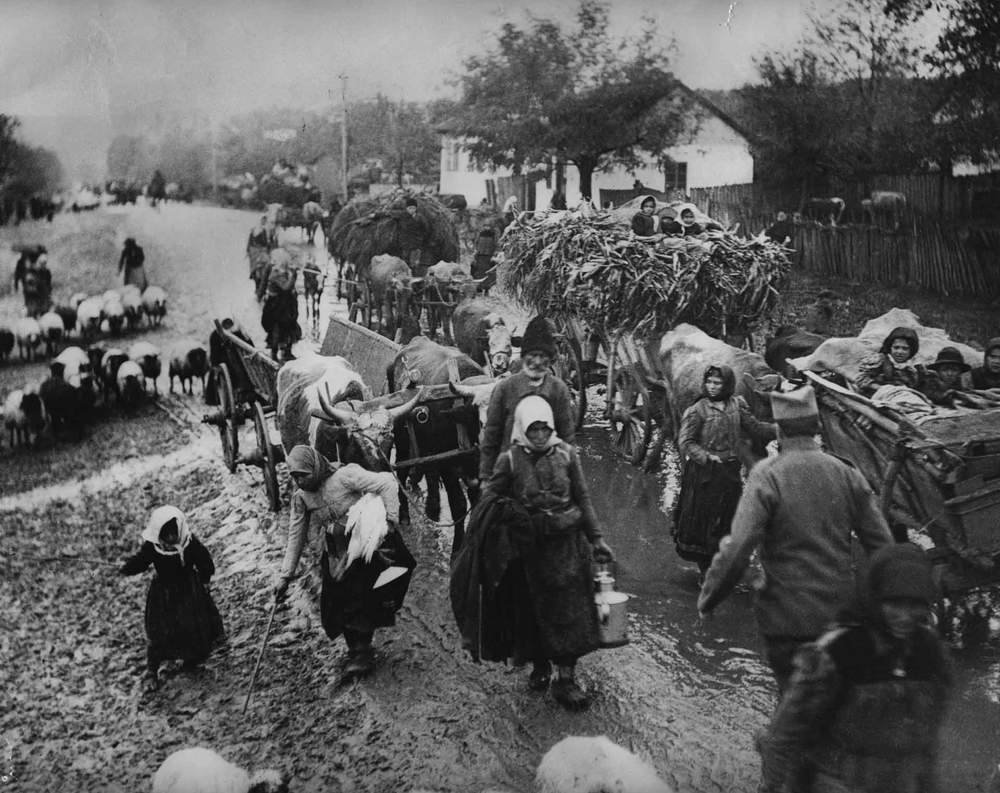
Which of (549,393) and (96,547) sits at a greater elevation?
(549,393)

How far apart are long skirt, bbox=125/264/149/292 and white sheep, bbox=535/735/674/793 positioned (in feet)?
30.0

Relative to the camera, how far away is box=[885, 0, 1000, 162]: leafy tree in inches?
450

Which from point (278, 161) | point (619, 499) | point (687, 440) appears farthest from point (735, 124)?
point (687, 440)

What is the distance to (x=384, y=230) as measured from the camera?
64.1 feet

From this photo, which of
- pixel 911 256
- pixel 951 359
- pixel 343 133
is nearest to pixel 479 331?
pixel 343 133

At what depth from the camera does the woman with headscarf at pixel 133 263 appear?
1127 centimetres

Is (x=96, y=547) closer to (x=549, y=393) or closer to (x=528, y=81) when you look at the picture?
(x=549, y=393)

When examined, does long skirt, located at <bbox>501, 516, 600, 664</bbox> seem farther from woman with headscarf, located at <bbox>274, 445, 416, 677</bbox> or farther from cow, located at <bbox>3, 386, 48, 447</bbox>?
cow, located at <bbox>3, 386, 48, 447</bbox>

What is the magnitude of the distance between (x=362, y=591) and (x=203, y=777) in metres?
1.66

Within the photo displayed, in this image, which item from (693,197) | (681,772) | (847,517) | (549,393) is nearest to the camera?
(847,517)

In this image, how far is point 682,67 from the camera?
12.2 meters

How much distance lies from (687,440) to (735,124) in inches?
523

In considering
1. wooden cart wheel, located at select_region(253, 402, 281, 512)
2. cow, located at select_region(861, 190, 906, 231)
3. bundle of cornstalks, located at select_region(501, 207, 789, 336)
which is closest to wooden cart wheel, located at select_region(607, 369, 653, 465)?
bundle of cornstalks, located at select_region(501, 207, 789, 336)

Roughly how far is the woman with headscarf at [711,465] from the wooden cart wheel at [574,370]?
4233mm
